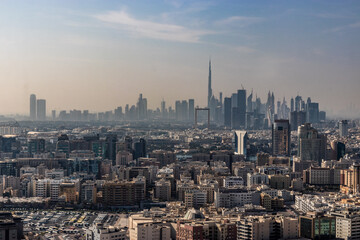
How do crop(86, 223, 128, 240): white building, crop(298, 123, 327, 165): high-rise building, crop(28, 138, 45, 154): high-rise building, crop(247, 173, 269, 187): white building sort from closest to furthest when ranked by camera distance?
crop(86, 223, 128, 240): white building → crop(247, 173, 269, 187): white building → crop(298, 123, 327, 165): high-rise building → crop(28, 138, 45, 154): high-rise building

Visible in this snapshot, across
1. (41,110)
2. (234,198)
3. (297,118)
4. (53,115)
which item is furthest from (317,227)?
(53,115)

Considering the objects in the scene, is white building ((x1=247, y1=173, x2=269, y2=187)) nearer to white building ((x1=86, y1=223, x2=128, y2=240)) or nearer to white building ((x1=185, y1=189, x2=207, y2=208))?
white building ((x1=185, y1=189, x2=207, y2=208))

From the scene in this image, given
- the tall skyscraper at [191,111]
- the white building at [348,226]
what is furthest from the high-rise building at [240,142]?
the white building at [348,226]

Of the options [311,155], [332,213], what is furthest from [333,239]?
[311,155]

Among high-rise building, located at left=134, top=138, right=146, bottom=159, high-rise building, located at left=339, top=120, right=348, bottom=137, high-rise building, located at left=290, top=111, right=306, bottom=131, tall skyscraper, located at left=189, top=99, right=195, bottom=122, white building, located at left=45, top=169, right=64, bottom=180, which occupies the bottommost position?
white building, located at left=45, top=169, right=64, bottom=180

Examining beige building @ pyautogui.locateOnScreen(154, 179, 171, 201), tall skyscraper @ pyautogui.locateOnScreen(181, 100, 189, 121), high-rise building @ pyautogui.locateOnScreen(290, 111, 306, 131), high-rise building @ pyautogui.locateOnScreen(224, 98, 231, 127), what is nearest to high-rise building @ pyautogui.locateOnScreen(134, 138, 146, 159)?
beige building @ pyautogui.locateOnScreen(154, 179, 171, 201)

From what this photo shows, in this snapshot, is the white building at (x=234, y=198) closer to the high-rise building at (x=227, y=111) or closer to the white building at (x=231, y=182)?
the white building at (x=231, y=182)

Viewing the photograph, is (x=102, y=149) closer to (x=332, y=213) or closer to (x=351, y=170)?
(x=351, y=170)
